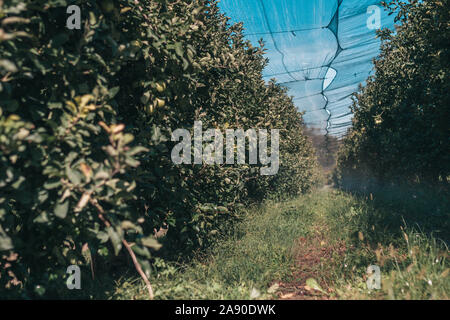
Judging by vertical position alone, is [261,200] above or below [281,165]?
below

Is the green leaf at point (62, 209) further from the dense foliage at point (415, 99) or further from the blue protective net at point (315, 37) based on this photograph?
the blue protective net at point (315, 37)

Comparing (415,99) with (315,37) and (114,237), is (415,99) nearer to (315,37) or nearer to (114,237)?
(315,37)

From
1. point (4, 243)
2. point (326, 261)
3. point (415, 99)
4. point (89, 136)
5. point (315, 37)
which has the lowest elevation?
point (326, 261)

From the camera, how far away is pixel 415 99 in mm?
5484

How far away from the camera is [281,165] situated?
8.16m

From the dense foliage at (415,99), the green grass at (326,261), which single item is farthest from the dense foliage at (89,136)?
the dense foliage at (415,99)

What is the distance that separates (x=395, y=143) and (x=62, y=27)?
22.3 feet

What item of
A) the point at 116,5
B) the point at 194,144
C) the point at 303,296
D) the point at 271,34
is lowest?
the point at 303,296

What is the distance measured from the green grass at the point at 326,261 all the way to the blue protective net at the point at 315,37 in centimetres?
475

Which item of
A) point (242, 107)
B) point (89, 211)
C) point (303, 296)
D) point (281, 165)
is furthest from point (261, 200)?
point (89, 211)

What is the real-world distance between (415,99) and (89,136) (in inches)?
231

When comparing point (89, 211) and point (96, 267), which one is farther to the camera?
point (96, 267)

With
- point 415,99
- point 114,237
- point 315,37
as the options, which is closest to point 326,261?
point 114,237
